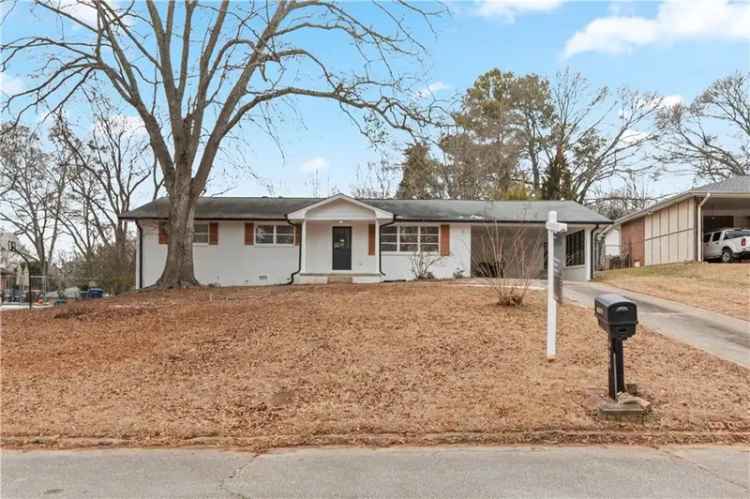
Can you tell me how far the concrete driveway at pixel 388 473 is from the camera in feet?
14.1

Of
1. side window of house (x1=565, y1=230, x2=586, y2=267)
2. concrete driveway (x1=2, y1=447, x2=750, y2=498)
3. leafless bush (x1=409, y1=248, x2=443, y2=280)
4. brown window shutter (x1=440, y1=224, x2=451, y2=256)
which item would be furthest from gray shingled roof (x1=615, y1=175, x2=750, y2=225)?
concrete driveway (x1=2, y1=447, x2=750, y2=498)

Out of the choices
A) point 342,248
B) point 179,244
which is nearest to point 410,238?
point 342,248

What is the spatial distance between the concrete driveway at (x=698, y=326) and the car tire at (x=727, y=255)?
11.3 meters

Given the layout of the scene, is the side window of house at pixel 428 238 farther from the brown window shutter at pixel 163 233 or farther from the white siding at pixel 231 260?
the brown window shutter at pixel 163 233

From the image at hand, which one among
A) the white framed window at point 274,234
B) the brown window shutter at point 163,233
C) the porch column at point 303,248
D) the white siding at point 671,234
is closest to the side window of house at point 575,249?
the white siding at point 671,234

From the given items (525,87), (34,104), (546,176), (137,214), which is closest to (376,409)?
(34,104)

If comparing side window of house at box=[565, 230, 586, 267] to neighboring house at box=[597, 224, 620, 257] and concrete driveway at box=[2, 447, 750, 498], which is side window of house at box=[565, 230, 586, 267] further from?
concrete driveway at box=[2, 447, 750, 498]

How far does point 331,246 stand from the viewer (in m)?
23.0

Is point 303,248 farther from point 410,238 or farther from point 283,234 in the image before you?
point 410,238

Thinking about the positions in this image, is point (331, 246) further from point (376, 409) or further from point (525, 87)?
point (525, 87)

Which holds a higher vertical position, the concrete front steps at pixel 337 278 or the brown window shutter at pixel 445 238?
the brown window shutter at pixel 445 238

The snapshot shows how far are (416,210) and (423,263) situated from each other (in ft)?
9.17

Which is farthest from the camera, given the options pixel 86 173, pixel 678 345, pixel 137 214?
pixel 86 173

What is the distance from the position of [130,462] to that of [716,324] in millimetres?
10932
